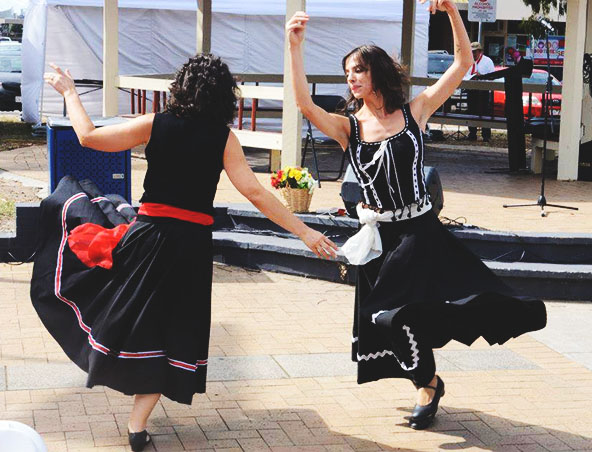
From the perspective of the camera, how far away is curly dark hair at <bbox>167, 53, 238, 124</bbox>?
5.00 meters

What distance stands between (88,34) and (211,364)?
1601 centimetres

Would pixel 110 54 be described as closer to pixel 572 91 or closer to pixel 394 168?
pixel 572 91

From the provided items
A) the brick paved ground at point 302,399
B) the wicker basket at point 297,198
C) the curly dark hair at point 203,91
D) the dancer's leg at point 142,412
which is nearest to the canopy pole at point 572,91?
the wicker basket at point 297,198

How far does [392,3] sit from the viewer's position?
22031 millimetres

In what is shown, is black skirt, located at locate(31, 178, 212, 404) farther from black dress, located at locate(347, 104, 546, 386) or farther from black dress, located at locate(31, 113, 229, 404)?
black dress, located at locate(347, 104, 546, 386)

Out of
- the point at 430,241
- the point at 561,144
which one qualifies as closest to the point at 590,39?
the point at 561,144

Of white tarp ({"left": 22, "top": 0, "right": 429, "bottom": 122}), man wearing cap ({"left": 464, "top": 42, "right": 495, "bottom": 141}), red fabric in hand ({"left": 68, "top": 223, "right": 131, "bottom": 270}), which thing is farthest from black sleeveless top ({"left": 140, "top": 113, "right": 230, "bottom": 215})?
white tarp ({"left": 22, "top": 0, "right": 429, "bottom": 122})

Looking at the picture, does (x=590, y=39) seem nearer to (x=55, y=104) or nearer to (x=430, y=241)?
(x=430, y=241)

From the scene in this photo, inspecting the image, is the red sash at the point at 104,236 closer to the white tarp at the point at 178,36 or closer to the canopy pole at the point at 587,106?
the canopy pole at the point at 587,106

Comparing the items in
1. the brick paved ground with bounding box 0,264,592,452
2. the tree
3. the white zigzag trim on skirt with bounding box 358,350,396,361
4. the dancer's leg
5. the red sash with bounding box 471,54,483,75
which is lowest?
the brick paved ground with bounding box 0,264,592,452

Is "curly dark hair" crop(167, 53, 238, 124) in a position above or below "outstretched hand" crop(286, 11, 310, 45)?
below

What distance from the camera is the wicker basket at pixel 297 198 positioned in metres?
9.64

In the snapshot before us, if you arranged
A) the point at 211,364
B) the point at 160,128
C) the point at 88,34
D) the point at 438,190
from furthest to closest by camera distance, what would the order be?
1. the point at 88,34
2. the point at 438,190
3. the point at 211,364
4. the point at 160,128

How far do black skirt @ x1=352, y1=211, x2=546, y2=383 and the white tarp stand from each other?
1622cm
